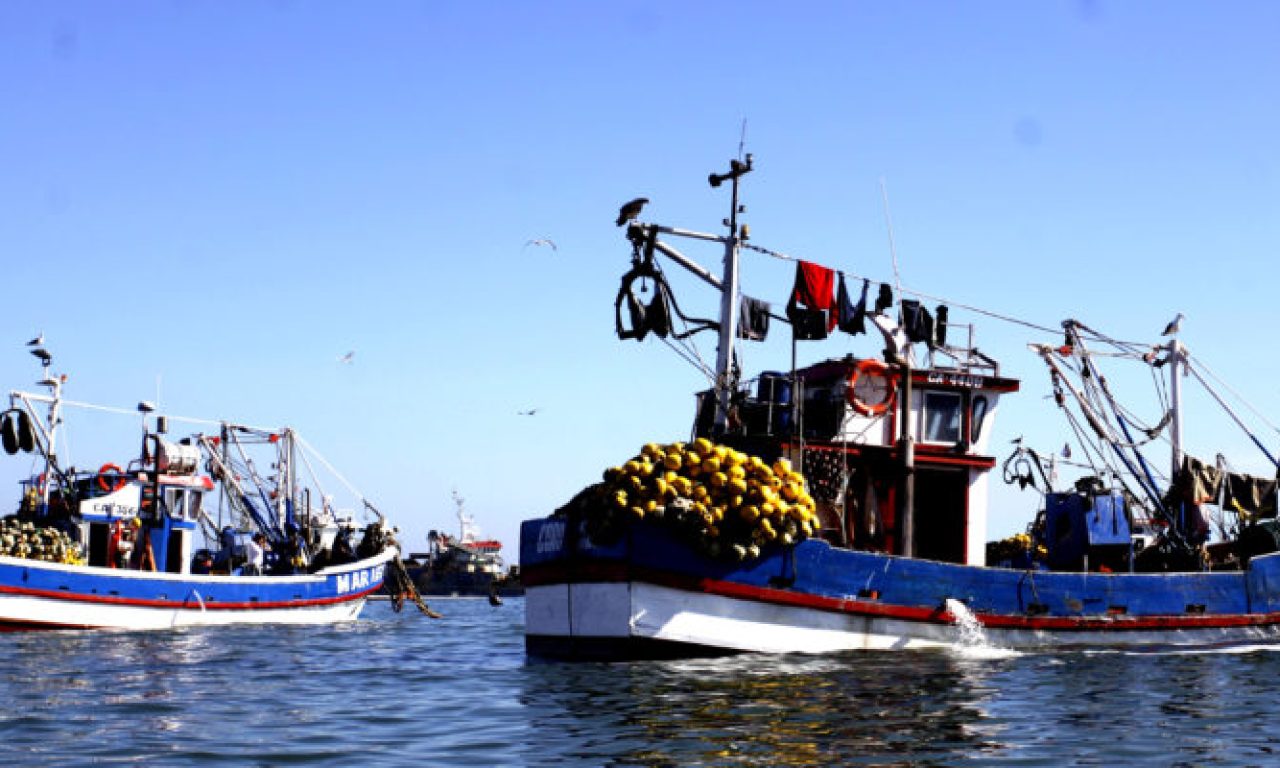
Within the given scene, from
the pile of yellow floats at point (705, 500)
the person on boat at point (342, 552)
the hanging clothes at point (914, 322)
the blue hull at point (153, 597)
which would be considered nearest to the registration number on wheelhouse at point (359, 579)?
the blue hull at point (153, 597)

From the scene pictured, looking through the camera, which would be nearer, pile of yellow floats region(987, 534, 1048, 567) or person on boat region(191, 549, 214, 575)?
pile of yellow floats region(987, 534, 1048, 567)

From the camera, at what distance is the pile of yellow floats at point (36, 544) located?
29.7m

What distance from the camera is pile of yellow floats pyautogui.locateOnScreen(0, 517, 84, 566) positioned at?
29688 millimetres

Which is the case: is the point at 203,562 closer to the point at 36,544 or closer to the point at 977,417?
the point at 36,544

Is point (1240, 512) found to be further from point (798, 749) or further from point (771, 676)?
point (798, 749)

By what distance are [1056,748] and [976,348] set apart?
1260cm

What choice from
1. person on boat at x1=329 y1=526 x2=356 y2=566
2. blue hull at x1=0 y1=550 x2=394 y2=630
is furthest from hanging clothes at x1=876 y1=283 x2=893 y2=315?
person on boat at x1=329 y1=526 x2=356 y2=566

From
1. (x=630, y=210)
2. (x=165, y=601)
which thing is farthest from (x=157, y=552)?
(x=630, y=210)

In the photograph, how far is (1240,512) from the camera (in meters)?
25.5

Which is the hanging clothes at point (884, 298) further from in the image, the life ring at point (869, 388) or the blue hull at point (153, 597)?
the blue hull at point (153, 597)

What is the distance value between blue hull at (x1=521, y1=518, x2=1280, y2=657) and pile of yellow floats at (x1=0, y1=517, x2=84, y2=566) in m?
15.0

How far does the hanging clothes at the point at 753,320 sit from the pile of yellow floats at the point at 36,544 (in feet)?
57.4

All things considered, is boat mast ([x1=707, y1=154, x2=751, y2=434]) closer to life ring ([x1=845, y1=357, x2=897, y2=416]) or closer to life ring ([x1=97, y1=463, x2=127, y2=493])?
life ring ([x1=845, y1=357, x2=897, y2=416])

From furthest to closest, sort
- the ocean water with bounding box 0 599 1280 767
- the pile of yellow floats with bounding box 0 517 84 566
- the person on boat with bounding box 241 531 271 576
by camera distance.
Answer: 1. the person on boat with bounding box 241 531 271 576
2. the pile of yellow floats with bounding box 0 517 84 566
3. the ocean water with bounding box 0 599 1280 767
